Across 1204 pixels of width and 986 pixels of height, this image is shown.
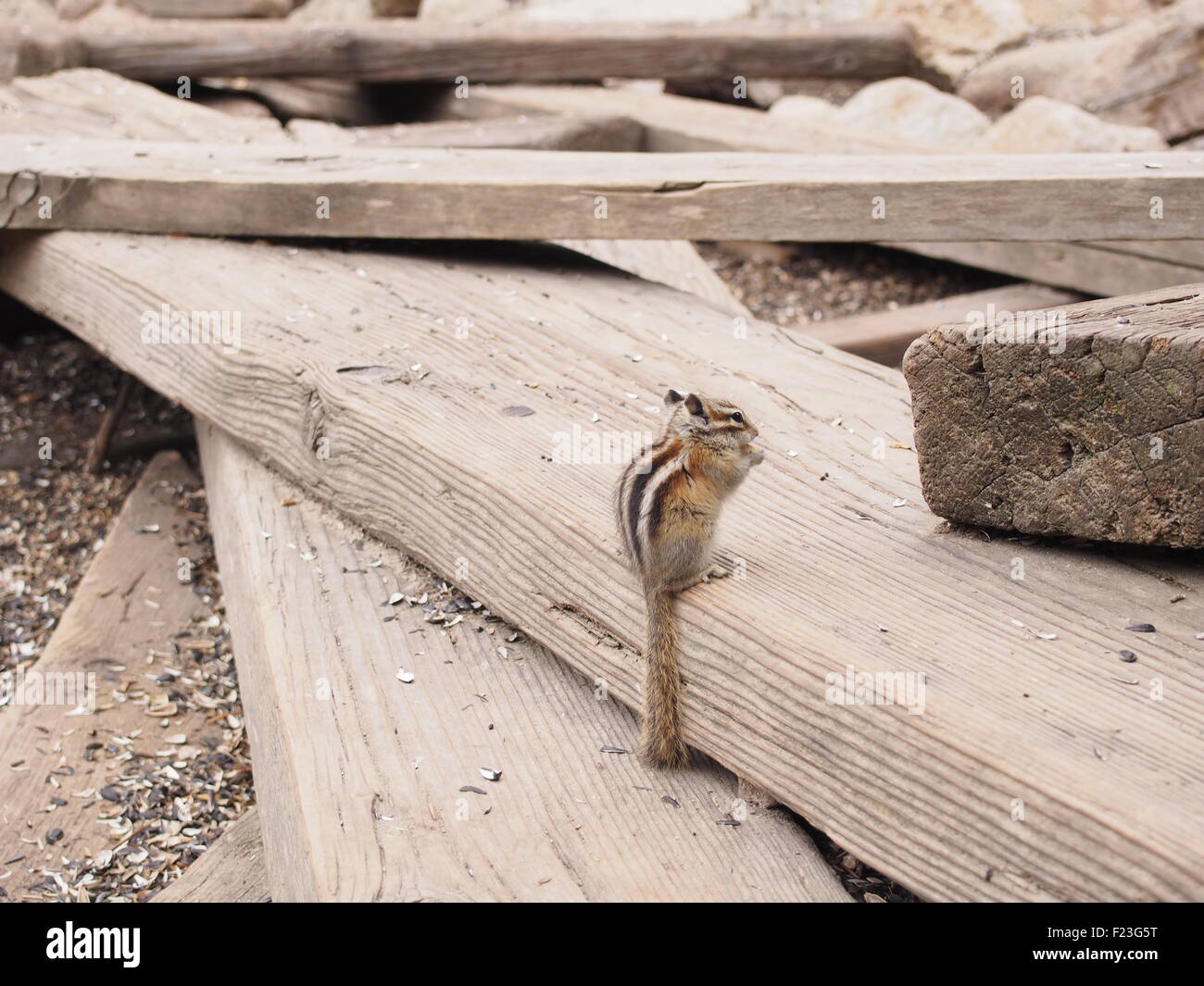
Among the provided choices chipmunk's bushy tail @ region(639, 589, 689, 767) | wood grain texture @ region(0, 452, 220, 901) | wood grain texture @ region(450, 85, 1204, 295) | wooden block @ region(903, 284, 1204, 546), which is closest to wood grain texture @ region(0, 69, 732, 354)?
wood grain texture @ region(450, 85, 1204, 295)

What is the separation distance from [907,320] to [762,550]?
3.08m

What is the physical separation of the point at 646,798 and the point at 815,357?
174 cm

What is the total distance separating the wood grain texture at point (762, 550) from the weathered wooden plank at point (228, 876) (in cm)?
82

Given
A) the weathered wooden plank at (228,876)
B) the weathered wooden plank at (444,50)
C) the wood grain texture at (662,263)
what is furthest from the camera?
the weathered wooden plank at (444,50)

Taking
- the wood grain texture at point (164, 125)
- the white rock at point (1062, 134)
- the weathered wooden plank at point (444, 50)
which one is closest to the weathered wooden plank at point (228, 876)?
the wood grain texture at point (164, 125)

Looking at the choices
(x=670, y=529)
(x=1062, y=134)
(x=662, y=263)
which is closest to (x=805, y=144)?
(x=1062, y=134)

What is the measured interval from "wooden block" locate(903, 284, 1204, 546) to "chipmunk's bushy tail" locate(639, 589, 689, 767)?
0.60m

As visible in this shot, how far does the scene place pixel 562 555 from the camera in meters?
2.69

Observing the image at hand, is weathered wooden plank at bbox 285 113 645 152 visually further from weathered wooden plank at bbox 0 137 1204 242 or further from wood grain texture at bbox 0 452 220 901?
wood grain texture at bbox 0 452 220 901

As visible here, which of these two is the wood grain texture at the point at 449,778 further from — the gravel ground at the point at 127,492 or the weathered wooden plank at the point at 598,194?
the weathered wooden plank at the point at 598,194

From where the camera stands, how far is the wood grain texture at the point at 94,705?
3.27 m
